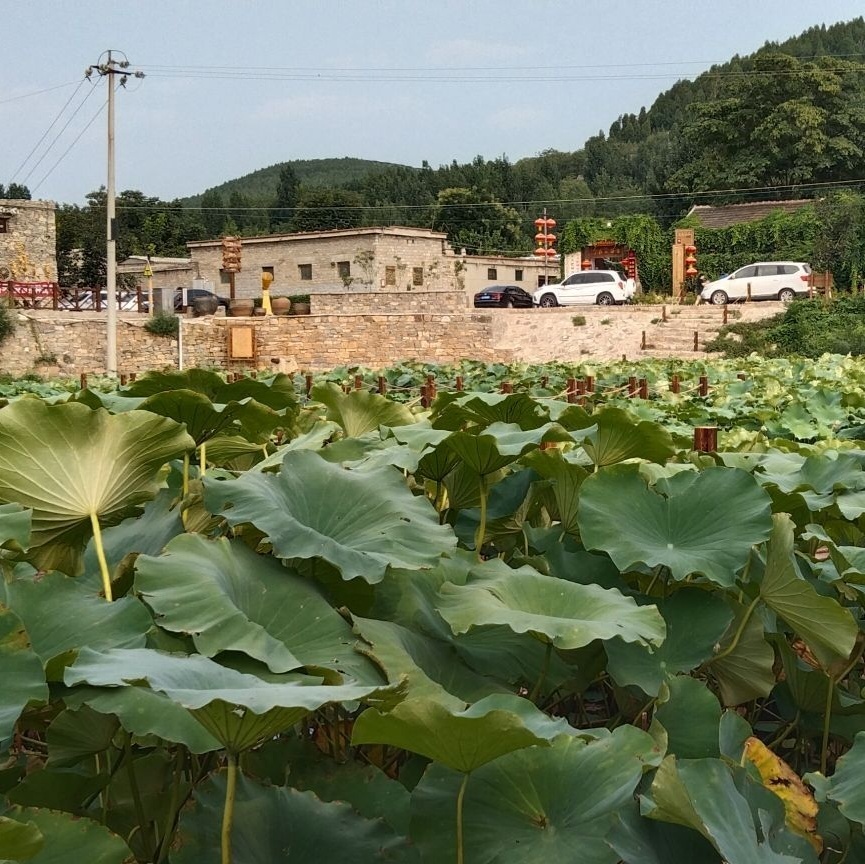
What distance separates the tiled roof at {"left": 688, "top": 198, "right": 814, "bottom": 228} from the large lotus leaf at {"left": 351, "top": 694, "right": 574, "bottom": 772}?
106 feet

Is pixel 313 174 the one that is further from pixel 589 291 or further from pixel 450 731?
pixel 450 731

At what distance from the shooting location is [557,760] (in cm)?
68

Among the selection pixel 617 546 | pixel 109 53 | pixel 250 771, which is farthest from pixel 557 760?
pixel 109 53

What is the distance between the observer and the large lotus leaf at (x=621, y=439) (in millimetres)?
1341

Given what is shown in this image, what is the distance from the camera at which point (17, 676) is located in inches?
24.5

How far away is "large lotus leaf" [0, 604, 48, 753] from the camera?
61 cm

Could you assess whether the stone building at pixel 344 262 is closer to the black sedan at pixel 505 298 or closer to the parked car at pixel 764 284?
the black sedan at pixel 505 298

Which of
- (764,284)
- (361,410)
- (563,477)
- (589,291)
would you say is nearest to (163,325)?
(589,291)

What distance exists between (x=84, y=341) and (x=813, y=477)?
22.8 meters

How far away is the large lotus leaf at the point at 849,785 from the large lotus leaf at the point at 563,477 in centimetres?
47

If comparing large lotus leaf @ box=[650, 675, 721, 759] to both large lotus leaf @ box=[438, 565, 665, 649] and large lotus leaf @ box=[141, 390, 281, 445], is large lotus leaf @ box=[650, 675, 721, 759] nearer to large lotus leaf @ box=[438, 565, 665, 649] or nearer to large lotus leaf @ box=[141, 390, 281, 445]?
large lotus leaf @ box=[438, 565, 665, 649]

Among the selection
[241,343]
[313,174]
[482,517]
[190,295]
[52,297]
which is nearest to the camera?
[482,517]

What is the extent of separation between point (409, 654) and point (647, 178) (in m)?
54.1

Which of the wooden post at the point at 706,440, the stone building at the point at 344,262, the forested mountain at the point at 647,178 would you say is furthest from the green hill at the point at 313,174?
the wooden post at the point at 706,440
